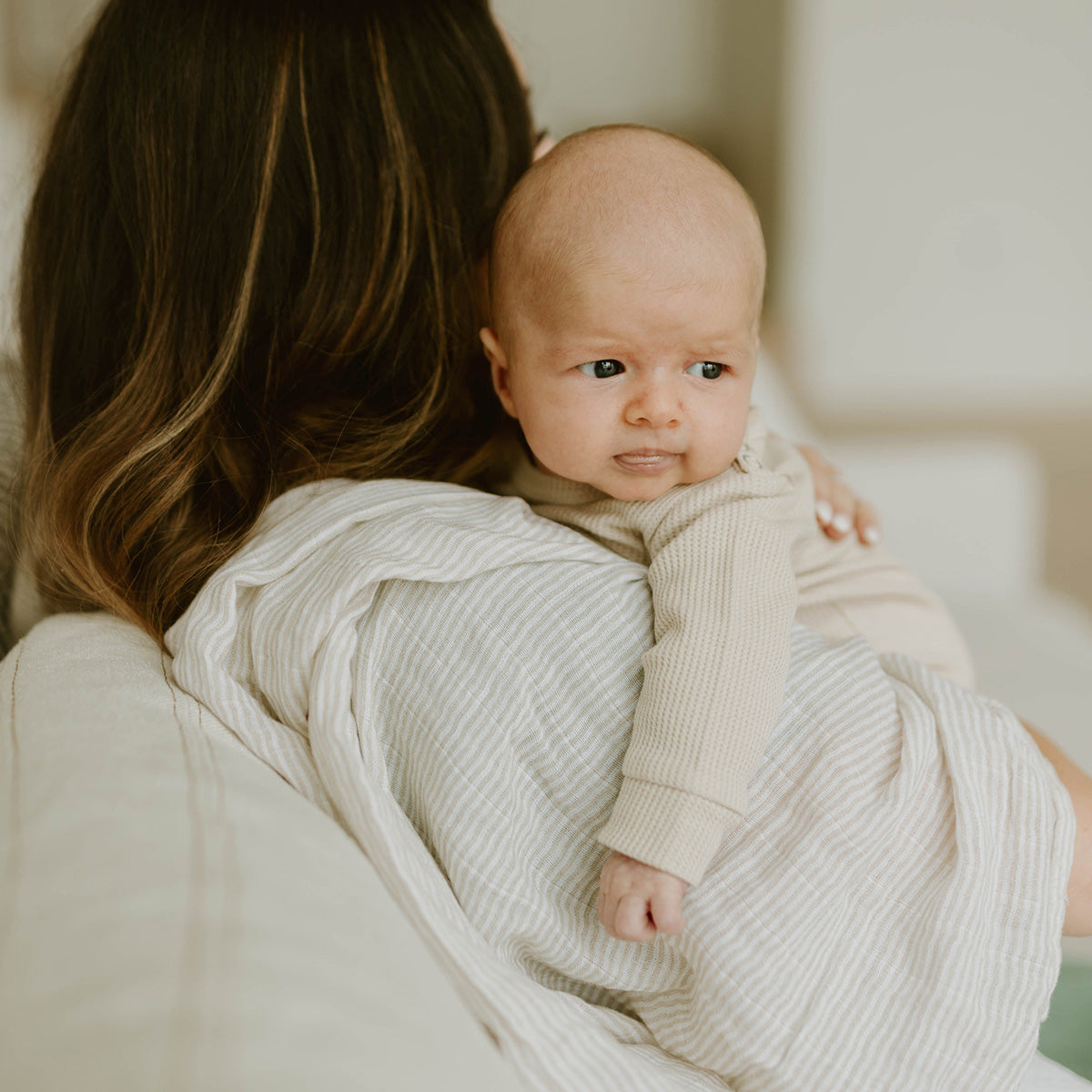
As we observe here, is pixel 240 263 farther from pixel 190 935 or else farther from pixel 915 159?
pixel 915 159

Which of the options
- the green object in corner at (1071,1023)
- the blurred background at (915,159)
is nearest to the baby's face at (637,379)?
the green object in corner at (1071,1023)

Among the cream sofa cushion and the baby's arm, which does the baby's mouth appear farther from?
the cream sofa cushion

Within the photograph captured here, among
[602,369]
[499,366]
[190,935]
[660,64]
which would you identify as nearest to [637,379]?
[602,369]

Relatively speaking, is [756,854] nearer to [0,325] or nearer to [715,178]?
[715,178]

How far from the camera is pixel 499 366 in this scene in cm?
88

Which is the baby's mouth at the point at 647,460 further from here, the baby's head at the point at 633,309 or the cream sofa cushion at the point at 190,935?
the cream sofa cushion at the point at 190,935

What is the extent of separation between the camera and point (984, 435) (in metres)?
2.57

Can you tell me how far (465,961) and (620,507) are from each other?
0.35m

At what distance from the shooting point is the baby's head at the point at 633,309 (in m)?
0.75

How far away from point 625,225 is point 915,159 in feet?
7.12

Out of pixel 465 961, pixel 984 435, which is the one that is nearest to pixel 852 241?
pixel 984 435

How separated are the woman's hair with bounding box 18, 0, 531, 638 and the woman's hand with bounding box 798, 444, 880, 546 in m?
0.44

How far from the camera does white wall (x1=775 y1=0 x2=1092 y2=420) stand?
2504 mm

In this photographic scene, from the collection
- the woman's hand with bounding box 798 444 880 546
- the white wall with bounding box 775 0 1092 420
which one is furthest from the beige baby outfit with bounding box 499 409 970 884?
the white wall with bounding box 775 0 1092 420
